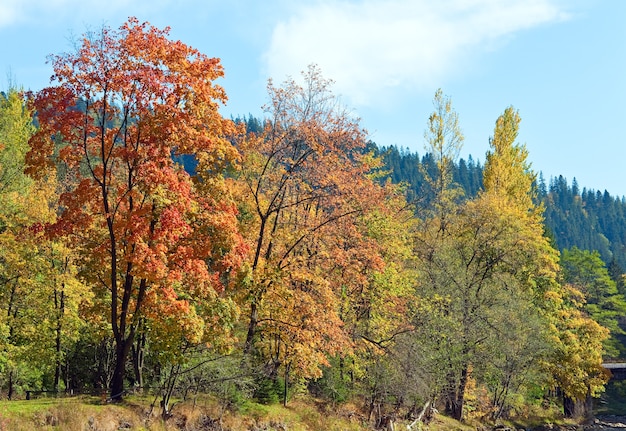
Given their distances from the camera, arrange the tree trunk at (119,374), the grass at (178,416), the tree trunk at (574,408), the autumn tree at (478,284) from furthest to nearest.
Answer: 1. the tree trunk at (574,408)
2. the autumn tree at (478,284)
3. the tree trunk at (119,374)
4. the grass at (178,416)

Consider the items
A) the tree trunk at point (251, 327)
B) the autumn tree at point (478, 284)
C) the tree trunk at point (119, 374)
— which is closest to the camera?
the tree trunk at point (119, 374)

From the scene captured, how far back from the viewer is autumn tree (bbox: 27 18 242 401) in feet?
51.3

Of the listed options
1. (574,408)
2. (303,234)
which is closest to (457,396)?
(303,234)

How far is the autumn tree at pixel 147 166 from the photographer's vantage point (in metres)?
15.6

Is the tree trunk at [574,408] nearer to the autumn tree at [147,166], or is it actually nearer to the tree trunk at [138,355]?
the tree trunk at [138,355]

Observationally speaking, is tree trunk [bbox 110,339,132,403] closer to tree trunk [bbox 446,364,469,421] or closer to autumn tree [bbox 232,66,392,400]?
autumn tree [bbox 232,66,392,400]

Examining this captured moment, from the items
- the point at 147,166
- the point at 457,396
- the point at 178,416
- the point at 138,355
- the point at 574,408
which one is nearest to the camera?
the point at 147,166

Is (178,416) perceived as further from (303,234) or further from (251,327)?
(303,234)

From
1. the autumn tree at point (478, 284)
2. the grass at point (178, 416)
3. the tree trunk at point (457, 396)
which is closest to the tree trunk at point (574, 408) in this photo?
the autumn tree at point (478, 284)

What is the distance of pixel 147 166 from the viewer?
15430 mm

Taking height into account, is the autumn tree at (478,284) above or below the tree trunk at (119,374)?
above

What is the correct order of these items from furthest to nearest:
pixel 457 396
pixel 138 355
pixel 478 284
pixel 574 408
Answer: pixel 574 408 → pixel 478 284 → pixel 457 396 → pixel 138 355

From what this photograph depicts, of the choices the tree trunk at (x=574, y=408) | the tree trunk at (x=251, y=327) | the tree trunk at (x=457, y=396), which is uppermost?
the tree trunk at (x=251, y=327)

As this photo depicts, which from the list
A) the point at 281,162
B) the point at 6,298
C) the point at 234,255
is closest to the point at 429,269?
the point at 281,162
